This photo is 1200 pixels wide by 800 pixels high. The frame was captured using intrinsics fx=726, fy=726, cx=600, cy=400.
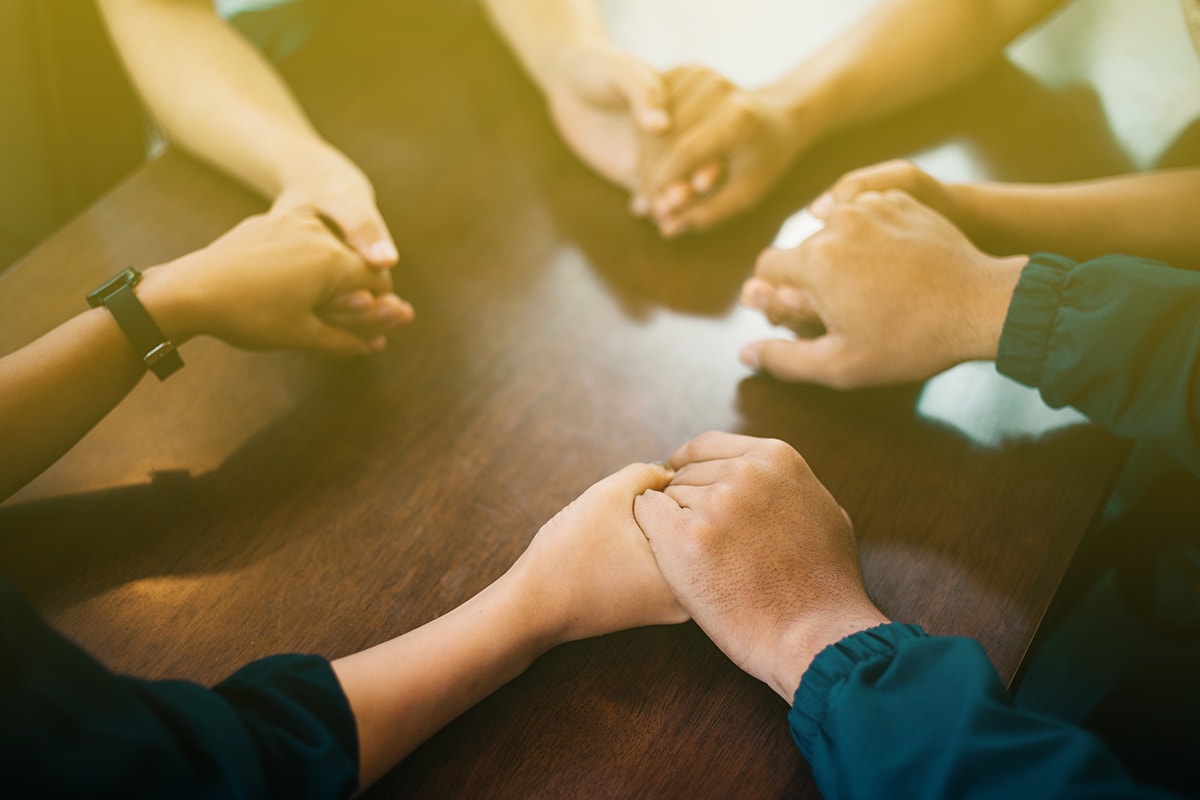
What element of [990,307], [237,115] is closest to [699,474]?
[990,307]

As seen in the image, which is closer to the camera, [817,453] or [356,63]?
[817,453]

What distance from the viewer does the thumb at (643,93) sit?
730 mm

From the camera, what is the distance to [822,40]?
0.92 m

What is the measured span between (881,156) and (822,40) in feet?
0.73

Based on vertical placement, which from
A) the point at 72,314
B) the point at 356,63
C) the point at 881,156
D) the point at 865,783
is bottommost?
the point at 865,783

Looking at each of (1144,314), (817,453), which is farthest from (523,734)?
(1144,314)

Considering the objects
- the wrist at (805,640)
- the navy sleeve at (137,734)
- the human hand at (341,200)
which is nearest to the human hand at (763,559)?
the wrist at (805,640)

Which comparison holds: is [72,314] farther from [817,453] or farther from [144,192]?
[817,453]

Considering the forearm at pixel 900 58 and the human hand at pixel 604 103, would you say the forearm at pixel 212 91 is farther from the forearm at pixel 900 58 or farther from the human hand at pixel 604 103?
the forearm at pixel 900 58

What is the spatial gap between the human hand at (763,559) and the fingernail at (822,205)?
280 millimetres

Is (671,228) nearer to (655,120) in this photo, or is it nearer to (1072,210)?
(655,120)

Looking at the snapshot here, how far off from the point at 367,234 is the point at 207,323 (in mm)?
161

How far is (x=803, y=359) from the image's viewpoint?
62cm

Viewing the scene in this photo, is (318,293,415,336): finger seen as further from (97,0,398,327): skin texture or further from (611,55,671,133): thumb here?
(611,55,671,133): thumb
